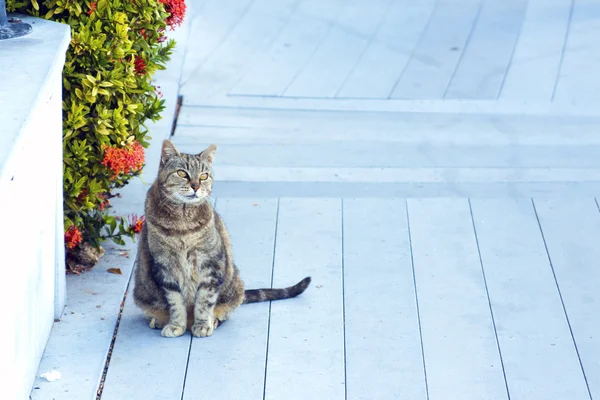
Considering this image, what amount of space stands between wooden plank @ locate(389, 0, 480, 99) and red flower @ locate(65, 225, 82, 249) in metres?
2.46

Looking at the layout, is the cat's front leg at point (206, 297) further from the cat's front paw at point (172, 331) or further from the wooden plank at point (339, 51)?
the wooden plank at point (339, 51)

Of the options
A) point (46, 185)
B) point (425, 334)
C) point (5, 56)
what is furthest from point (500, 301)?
point (5, 56)

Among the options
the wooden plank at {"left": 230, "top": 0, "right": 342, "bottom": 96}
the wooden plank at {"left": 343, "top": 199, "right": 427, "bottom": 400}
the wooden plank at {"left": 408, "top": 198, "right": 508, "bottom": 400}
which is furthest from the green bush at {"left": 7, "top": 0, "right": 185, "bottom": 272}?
the wooden plank at {"left": 230, "top": 0, "right": 342, "bottom": 96}

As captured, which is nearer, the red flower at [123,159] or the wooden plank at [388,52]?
the red flower at [123,159]

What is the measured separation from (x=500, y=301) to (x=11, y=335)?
187cm

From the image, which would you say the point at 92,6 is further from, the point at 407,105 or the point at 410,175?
the point at 407,105

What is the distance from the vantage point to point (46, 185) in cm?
319

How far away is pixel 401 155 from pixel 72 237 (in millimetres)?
→ 1920

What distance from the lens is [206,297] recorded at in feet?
11.1

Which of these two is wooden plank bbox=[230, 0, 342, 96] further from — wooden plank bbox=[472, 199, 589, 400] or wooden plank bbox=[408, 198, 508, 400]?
wooden plank bbox=[472, 199, 589, 400]

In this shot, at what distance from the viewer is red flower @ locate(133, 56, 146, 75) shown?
12.5 ft

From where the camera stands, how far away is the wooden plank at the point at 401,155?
4891 mm

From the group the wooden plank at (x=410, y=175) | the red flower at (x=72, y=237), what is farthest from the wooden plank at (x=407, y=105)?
the red flower at (x=72, y=237)

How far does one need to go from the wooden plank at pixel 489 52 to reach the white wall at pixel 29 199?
290 cm
